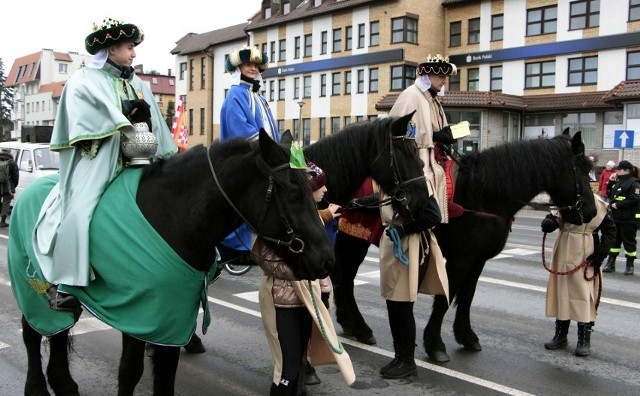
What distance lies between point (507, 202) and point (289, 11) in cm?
4834

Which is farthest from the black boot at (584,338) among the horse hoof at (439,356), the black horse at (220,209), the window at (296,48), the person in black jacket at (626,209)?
the window at (296,48)

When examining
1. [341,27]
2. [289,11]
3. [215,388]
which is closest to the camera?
[215,388]

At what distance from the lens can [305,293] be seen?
12.3ft

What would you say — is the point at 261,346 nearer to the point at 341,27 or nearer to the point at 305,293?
the point at 305,293

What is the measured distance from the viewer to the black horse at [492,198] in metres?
5.68

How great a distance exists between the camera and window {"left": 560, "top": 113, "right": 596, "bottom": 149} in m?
35.5

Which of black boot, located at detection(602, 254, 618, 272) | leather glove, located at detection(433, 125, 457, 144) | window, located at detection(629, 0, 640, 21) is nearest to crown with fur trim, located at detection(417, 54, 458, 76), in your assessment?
leather glove, located at detection(433, 125, 457, 144)

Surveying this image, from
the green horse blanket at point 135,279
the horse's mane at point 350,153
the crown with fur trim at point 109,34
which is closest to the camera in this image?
the green horse blanket at point 135,279

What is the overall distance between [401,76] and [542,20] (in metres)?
9.33

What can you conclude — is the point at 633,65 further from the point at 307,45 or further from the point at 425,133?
the point at 425,133

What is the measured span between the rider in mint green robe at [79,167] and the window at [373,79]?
40.6 m

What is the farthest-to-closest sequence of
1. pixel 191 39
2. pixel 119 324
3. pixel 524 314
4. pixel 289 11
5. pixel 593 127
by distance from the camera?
pixel 191 39
pixel 289 11
pixel 593 127
pixel 524 314
pixel 119 324

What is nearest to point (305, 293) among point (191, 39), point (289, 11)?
point (289, 11)

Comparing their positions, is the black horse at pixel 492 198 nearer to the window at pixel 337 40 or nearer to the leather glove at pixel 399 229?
the leather glove at pixel 399 229
